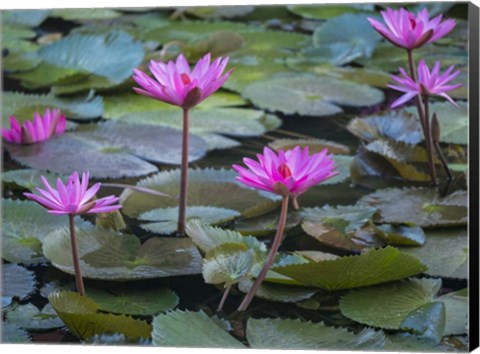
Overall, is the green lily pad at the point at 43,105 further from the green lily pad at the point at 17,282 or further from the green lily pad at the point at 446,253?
the green lily pad at the point at 446,253

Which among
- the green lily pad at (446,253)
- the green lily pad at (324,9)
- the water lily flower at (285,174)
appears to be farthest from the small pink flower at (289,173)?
the green lily pad at (324,9)

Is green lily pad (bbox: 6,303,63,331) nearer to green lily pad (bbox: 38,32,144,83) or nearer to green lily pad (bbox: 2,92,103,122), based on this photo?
green lily pad (bbox: 2,92,103,122)

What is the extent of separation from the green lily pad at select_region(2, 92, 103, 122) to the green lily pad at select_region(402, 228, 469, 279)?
2.50 ft

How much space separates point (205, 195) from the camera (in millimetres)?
1659

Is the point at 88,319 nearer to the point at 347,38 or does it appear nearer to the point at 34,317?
the point at 34,317

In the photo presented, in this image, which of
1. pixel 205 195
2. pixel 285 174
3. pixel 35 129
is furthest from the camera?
pixel 35 129

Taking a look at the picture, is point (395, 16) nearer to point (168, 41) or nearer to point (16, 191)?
point (168, 41)

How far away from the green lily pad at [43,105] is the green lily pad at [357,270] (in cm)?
68

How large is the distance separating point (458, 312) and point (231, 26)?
82 cm

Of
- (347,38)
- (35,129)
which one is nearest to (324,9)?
(347,38)

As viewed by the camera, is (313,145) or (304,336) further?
(313,145)

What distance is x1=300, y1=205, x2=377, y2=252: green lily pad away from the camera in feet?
4.97

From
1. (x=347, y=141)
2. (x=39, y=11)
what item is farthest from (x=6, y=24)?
(x=347, y=141)

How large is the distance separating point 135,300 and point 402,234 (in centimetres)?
43
